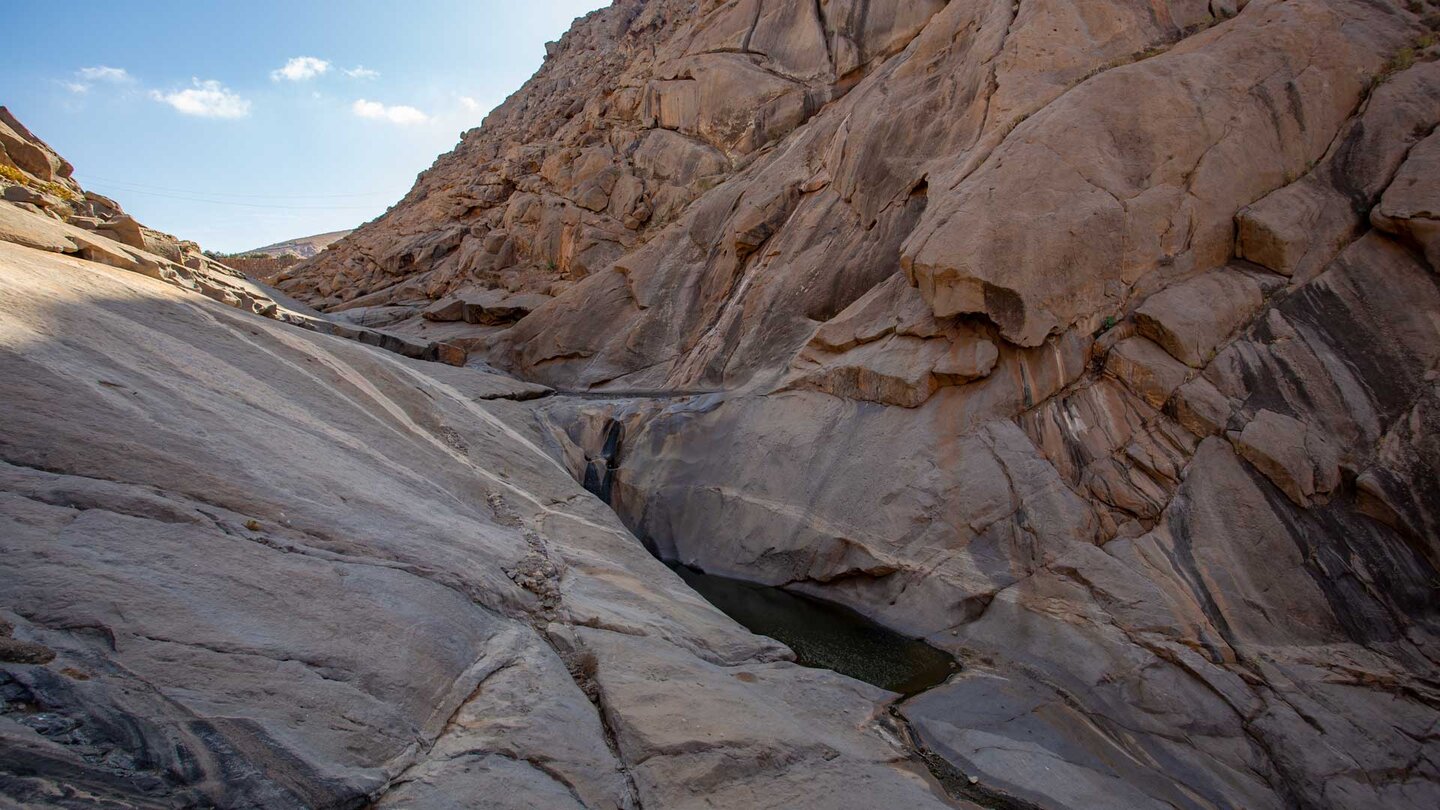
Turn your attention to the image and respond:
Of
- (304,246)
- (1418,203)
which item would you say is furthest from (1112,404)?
(304,246)

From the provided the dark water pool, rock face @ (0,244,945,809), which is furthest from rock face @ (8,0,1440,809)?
the dark water pool

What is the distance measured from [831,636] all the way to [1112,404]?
481cm

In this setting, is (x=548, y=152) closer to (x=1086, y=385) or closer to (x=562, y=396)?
(x=562, y=396)

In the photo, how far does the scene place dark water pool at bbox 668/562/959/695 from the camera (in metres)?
8.16

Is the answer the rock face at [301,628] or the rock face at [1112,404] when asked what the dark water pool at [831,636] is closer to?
the rock face at [1112,404]

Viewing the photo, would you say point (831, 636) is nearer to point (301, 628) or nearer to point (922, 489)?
point (922, 489)

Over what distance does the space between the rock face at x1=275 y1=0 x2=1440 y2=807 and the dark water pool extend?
29 cm

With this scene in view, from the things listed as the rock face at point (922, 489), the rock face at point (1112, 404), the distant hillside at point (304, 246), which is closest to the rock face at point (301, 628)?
the rock face at point (922, 489)

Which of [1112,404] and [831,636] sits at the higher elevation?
[1112,404]

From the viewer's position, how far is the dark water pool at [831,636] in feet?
26.8

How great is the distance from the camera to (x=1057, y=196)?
10.1 m

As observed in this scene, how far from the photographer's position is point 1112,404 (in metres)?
9.38

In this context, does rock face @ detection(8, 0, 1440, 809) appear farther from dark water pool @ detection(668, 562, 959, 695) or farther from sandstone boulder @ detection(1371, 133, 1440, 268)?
dark water pool @ detection(668, 562, 959, 695)

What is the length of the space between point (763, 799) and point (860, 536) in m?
5.34
